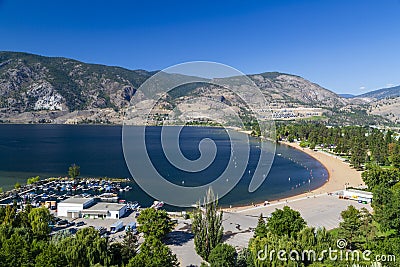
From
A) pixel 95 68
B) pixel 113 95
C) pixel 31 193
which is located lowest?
pixel 31 193

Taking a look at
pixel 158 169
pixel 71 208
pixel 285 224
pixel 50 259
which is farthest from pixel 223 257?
pixel 158 169

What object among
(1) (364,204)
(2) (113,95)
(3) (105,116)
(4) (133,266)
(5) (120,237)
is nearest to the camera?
(4) (133,266)

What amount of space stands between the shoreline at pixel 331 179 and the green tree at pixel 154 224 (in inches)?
258

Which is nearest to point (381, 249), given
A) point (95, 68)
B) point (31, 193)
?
point (31, 193)

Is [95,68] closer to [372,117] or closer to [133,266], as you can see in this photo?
[372,117]

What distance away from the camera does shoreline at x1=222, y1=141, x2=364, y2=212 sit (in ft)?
70.6

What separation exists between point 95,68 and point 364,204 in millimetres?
142865

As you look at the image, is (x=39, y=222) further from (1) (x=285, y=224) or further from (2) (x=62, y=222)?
(1) (x=285, y=224)

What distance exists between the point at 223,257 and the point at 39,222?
7.55 metres

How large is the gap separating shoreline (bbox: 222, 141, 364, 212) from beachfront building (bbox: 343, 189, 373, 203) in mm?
2069

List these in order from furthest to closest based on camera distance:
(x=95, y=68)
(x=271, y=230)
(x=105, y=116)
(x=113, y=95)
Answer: (x=95, y=68) → (x=113, y=95) → (x=105, y=116) → (x=271, y=230)

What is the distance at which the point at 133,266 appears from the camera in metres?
8.71

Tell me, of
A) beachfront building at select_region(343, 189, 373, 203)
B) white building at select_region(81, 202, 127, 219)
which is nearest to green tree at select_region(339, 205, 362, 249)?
beachfront building at select_region(343, 189, 373, 203)

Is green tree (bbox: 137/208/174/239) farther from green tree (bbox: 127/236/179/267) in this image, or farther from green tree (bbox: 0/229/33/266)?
green tree (bbox: 0/229/33/266)
